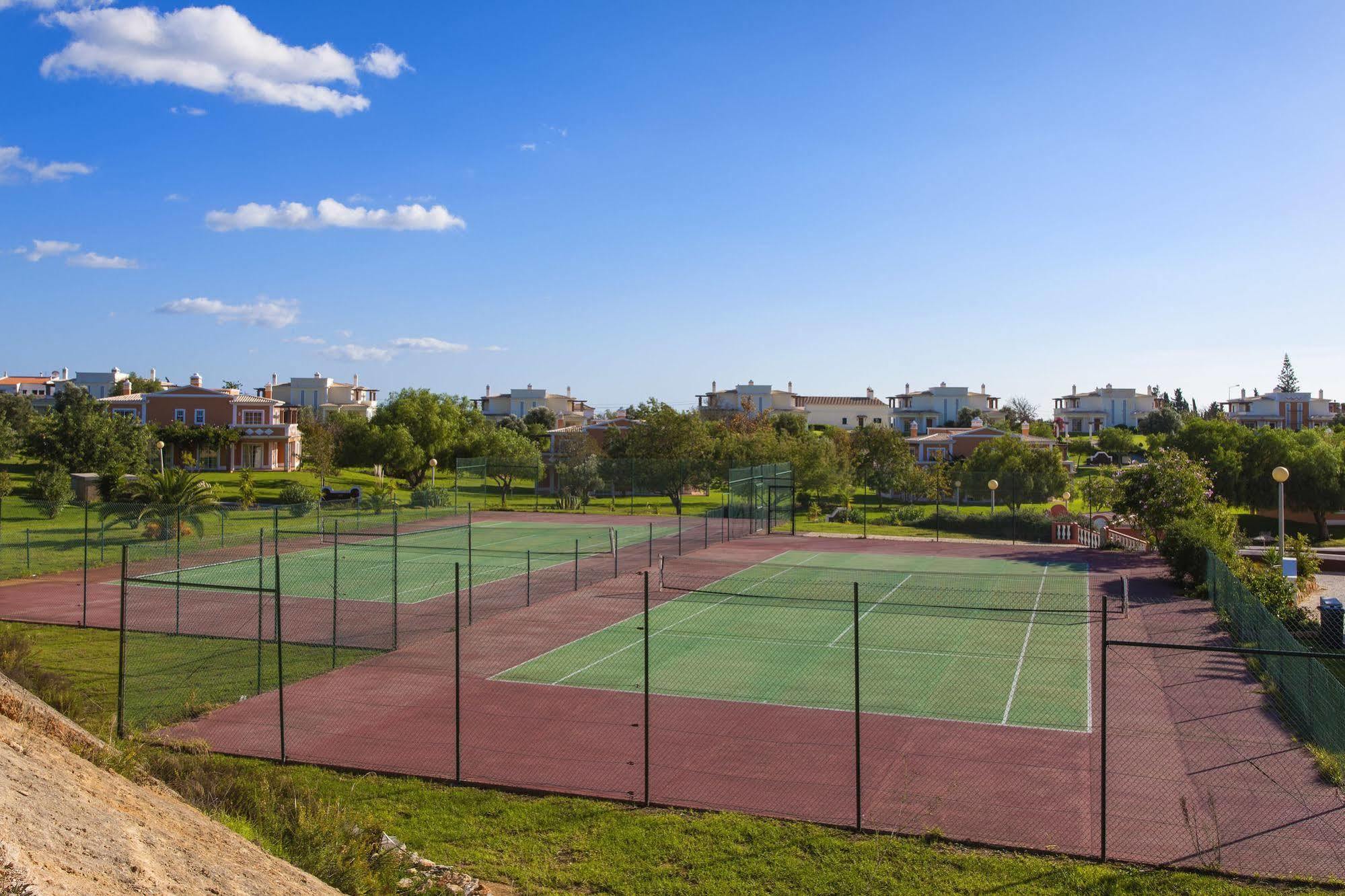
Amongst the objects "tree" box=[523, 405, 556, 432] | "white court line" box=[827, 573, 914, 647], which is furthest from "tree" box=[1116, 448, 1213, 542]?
"tree" box=[523, 405, 556, 432]

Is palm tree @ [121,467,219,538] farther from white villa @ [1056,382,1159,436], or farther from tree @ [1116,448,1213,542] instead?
white villa @ [1056,382,1159,436]

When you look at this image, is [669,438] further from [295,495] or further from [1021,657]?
[1021,657]

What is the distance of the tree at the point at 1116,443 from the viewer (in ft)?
321

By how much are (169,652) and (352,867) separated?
Answer: 11.2 meters

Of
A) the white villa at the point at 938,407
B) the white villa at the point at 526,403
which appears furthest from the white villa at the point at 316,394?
the white villa at the point at 938,407

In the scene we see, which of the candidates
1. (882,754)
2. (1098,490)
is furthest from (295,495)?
(882,754)

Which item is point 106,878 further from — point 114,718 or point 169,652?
point 169,652

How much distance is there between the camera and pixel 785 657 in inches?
696

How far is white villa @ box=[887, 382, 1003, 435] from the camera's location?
130 m

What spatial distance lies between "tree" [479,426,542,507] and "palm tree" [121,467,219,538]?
1549 centimetres

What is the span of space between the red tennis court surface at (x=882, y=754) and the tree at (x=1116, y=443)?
8795 centimetres

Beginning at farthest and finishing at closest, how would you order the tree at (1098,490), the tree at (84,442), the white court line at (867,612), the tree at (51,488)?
the tree at (84,442)
the tree at (1098,490)
the tree at (51,488)
the white court line at (867,612)

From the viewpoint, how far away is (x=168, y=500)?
3275cm

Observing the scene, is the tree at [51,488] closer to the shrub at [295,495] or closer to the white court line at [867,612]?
the shrub at [295,495]
